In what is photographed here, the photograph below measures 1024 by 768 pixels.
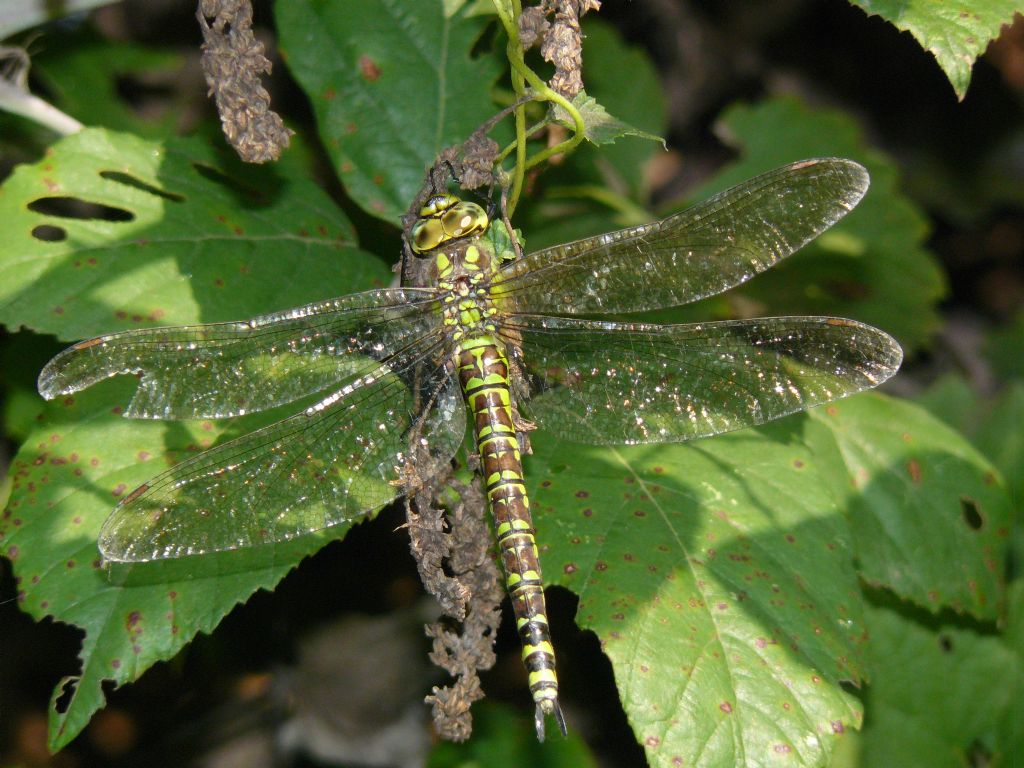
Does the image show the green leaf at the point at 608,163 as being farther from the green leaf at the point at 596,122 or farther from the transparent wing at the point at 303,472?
the green leaf at the point at 596,122

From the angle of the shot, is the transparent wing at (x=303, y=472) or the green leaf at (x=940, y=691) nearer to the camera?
the transparent wing at (x=303, y=472)

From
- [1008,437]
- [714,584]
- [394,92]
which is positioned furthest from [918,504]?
[394,92]

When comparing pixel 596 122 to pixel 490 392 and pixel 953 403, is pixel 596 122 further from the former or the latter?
pixel 953 403

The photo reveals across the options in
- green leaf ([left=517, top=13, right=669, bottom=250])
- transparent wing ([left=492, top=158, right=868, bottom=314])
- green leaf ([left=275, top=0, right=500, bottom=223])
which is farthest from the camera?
green leaf ([left=517, top=13, right=669, bottom=250])

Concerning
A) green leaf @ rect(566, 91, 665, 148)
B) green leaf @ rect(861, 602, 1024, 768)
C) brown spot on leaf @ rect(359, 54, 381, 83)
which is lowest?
green leaf @ rect(861, 602, 1024, 768)

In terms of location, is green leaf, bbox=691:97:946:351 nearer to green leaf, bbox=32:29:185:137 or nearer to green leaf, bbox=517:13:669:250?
green leaf, bbox=517:13:669:250

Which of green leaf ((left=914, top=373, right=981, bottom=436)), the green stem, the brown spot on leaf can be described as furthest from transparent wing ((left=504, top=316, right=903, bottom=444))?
green leaf ((left=914, top=373, right=981, bottom=436))

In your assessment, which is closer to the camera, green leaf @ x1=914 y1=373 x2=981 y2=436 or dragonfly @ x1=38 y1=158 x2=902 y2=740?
dragonfly @ x1=38 y1=158 x2=902 y2=740

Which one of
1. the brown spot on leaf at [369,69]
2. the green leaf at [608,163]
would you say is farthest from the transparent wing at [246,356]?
the green leaf at [608,163]
